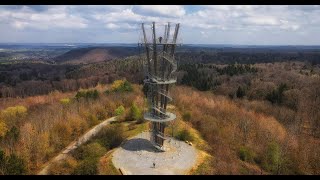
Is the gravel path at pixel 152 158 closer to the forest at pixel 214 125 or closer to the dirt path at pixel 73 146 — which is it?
the forest at pixel 214 125

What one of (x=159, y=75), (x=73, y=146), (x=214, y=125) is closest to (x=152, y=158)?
(x=159, y=75)

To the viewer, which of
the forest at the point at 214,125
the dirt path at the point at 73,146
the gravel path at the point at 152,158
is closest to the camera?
the gravel path at the point at 152,158

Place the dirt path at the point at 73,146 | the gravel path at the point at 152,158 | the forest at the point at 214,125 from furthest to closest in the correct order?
1. the dirt path at the point at 73,146
2. the forest at the point at 214,125
3. the gravel path at the point at 152,158

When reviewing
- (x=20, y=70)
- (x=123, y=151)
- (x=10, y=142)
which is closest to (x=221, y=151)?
(x=123, y=151)

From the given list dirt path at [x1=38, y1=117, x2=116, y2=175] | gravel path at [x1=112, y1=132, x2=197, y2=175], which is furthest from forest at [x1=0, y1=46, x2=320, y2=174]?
gravel path at [x1=112, y1=132, x2=197, y2=175]

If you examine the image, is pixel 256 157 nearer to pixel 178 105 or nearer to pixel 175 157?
pixel 175 157

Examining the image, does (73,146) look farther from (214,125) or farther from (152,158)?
(214,125)

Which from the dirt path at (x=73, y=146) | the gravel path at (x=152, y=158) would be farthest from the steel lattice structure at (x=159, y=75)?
the dirt path at (x=73, y=146)
